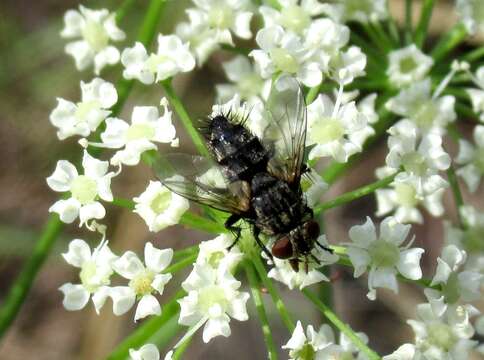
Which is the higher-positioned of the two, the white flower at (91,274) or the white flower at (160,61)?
the white flower at (160,61)

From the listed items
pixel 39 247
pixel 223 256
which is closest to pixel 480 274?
pixel 223 256

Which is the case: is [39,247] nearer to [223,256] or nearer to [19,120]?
[223,256]

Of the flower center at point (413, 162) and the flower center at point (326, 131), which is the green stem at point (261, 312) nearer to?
the flower center at point (326, 131)

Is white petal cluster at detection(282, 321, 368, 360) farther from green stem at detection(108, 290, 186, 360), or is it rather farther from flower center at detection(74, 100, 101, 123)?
flower center at detection(74, 100, 101, 123)

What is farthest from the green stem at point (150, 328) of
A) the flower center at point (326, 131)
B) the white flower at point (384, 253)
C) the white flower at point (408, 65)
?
the white flower at point (408, 65)

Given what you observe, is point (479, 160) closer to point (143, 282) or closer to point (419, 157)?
point (419, 157)

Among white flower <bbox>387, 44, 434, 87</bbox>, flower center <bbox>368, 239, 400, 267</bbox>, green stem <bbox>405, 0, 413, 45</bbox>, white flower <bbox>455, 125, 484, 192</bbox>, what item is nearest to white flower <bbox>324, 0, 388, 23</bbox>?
green stem <bbox>405, 0, 413, 45</bbox>
